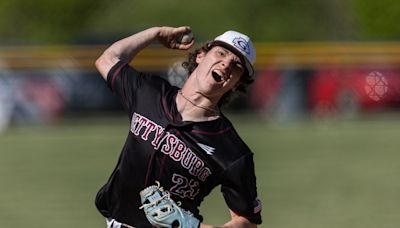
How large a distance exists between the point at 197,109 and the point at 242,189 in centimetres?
55

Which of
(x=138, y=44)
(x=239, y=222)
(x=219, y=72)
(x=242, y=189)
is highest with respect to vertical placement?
(x=219, y=72)

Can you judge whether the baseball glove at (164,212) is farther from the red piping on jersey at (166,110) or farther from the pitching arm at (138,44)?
the pitching arm at (138,44)

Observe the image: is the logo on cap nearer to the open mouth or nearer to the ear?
the open mouth

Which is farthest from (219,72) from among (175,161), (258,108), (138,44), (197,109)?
(258,108)

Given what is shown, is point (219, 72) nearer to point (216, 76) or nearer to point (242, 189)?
point (216, 76)

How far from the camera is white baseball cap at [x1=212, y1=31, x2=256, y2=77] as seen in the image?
5.81m

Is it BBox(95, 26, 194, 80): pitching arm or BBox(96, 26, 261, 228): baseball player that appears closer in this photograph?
BBox(96, 26, 261, 228): baseball player

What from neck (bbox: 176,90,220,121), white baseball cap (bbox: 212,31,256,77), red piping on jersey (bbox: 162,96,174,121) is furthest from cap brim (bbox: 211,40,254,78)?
red piping on jersey (bbox: 162,96,174,121)

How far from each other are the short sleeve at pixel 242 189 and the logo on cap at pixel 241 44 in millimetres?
598

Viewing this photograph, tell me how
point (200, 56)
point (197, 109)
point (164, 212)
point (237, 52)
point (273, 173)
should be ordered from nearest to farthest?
point (164, 212) < point (237, 52) < point (197, 109) < point (200, 56) < point (273, 173)

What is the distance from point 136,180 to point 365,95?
17824mm

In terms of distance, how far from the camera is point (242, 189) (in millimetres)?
5680

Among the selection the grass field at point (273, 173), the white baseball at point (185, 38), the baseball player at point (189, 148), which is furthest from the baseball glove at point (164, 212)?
the grass field at point (273, 173)

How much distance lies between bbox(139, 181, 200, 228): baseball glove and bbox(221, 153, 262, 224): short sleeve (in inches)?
9.8
